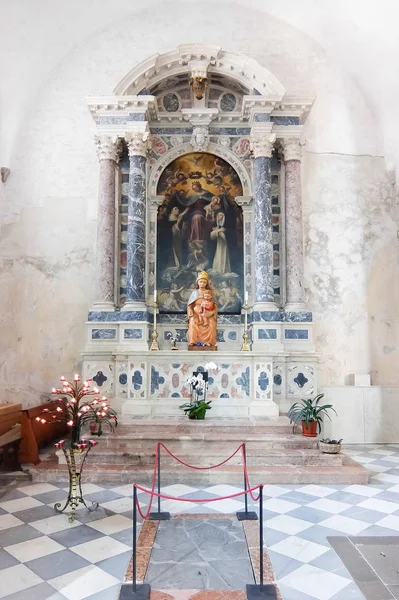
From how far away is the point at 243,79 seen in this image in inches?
395

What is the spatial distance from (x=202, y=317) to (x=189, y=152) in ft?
12.5

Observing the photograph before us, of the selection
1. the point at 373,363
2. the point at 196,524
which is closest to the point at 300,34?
the point at 373,363

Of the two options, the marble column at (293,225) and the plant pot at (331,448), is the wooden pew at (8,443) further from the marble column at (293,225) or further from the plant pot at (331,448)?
the marble column at (293,225)

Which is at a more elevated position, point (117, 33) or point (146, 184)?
point (117, 33)


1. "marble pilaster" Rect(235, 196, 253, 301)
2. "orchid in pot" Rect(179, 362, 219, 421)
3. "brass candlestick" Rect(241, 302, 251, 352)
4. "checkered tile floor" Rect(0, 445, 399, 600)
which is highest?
"marble pilaster" Rect(235, 196, 253, 301)

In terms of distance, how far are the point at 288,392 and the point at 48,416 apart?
14.6ft

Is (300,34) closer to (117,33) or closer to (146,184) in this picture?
(117,33)

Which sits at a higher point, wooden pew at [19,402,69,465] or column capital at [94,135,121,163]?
column capital at [94,135,121,163]

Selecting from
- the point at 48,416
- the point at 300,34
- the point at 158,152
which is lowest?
the point at 48,416

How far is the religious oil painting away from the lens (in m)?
10.4

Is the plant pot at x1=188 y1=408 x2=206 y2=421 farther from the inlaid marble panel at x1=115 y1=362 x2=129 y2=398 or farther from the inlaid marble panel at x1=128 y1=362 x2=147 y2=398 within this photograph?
the inlaid marble panel at x1=115 y1=362 x2=129 y2=398

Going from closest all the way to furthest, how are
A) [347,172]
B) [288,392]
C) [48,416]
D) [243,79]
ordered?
[48,416]
[288,392]
[243,79]
[347,172]

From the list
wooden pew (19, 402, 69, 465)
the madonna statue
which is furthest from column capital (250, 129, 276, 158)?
wooden pew (19, 402, 69, 465)

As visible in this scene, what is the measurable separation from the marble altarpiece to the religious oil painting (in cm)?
2
